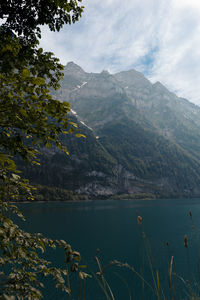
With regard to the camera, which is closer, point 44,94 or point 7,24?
point 44,94

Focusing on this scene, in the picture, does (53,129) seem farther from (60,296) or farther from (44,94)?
(60,296)

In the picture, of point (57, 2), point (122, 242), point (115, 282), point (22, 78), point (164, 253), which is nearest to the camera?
point (22, 78)

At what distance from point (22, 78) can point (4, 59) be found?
1144 mm

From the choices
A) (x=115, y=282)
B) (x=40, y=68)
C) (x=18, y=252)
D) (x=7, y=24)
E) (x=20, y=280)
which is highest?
(x=7, y=24)

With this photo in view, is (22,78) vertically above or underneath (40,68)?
underneath

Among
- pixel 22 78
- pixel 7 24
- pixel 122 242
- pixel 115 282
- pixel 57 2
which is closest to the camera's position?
pixel 22 78

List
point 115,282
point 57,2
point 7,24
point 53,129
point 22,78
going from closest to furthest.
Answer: point 22,78
point 53,129
point 57,2
point 7,24
point 115,282

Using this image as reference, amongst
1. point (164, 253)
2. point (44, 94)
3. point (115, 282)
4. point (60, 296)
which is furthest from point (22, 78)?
point (164, 253)

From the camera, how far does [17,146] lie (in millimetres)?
4594

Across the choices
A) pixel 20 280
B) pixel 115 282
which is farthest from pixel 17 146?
pixel 115 282

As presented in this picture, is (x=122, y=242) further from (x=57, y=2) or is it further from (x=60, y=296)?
(x=57, y=2)

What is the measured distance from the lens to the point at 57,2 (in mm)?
5152

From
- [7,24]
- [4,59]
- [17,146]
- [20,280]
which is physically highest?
[7,24]

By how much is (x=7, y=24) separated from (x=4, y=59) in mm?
2109
